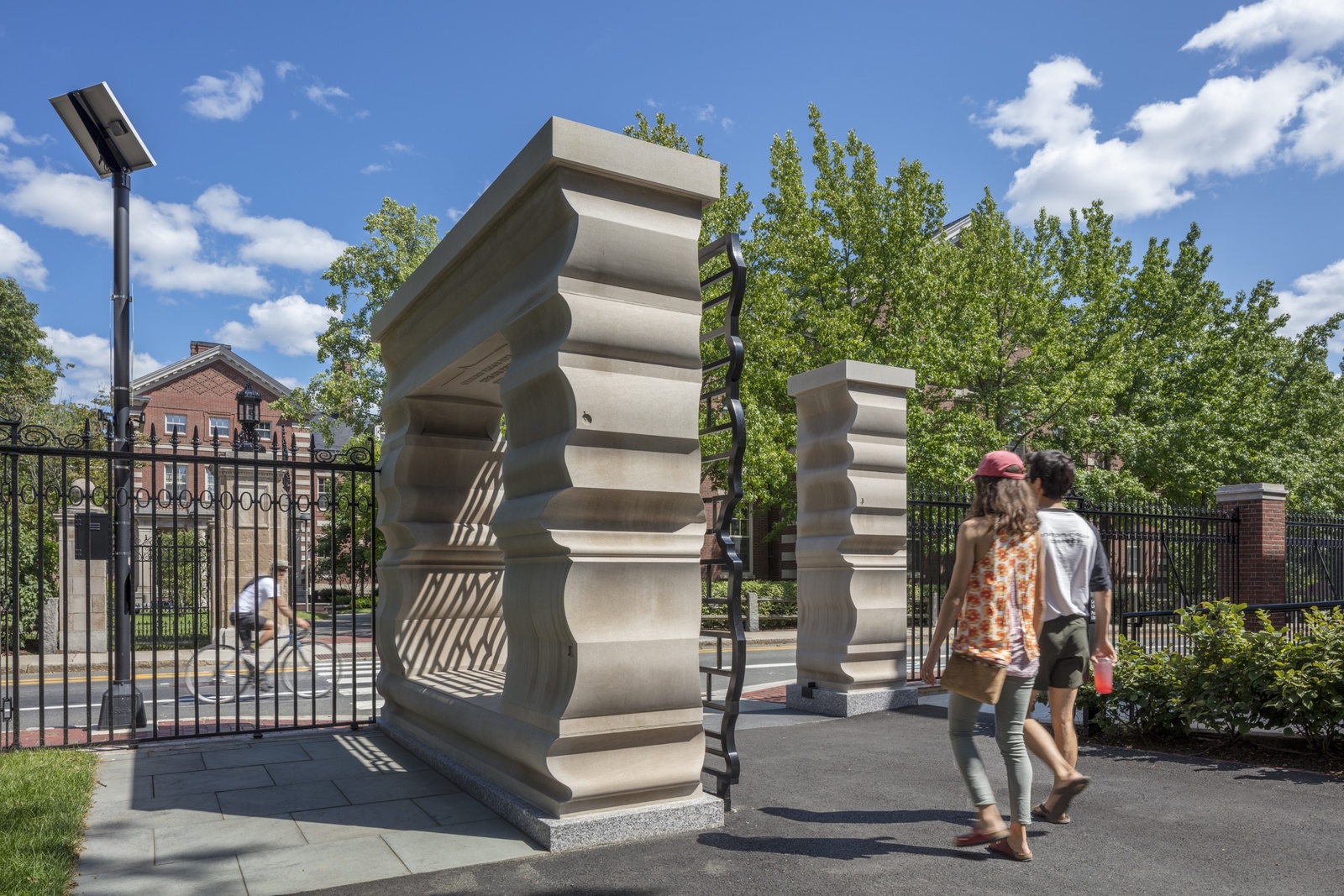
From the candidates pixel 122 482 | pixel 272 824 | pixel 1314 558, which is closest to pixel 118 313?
pixel 122 482

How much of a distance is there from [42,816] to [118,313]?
212 inches

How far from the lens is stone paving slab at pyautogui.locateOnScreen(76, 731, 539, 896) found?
4.51 meters

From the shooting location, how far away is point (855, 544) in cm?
970

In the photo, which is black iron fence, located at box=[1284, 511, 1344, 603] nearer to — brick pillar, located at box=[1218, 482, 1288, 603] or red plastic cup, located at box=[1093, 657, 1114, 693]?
brick pillar, located at box=[1218, 482, 1288, 603]

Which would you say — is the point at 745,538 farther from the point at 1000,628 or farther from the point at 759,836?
the point at 1000,628

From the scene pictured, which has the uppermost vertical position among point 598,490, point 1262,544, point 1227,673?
point 598,490

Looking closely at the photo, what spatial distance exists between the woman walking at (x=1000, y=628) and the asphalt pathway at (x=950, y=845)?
0.25 metres

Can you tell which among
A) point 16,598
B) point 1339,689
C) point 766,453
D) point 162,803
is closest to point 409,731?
point 162,803

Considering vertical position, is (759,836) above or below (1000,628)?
below

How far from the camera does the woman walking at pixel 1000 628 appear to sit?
454 cm

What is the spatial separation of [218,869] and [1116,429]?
968 inches

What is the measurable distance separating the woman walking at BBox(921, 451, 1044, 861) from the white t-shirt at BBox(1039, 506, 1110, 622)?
428mm

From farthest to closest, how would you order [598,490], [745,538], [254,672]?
[745,538] → [254,672] → [598,490]

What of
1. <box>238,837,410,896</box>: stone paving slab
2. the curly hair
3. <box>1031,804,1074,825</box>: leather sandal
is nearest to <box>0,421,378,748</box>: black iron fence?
<box>238,837,410,896</box>: stone paving slab
